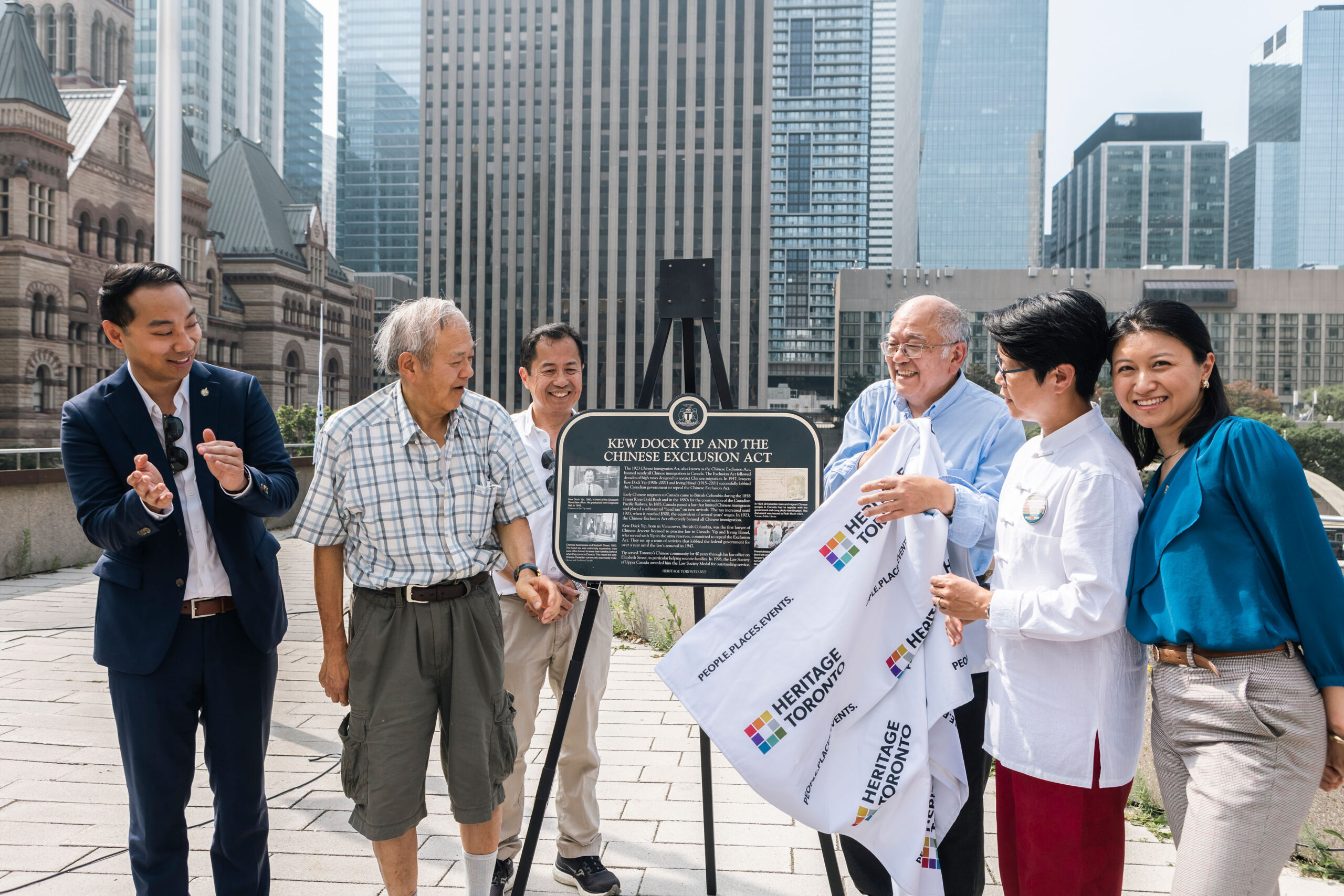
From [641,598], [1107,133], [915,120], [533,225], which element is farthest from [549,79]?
[1107,133]

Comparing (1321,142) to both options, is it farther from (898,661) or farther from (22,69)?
(898,661)

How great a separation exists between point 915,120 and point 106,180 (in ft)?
354

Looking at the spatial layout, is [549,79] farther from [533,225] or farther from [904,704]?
[904,704]

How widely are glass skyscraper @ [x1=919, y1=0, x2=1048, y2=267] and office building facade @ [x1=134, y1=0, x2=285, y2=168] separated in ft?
304

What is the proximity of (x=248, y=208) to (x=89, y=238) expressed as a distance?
83.2ft

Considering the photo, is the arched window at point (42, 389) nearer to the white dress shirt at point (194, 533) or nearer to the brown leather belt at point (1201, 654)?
the white dress shirt at point (194, 533)

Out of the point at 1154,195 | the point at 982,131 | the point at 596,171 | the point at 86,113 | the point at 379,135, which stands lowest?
the point at 86,113

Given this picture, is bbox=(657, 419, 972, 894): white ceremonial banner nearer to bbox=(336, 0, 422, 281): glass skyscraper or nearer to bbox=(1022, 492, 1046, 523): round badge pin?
bbox=(1022, 492, 1046, 523): round badge pin

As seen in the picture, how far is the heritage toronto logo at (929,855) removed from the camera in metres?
2.43

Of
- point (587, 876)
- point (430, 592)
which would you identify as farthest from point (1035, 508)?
point (587, 876)

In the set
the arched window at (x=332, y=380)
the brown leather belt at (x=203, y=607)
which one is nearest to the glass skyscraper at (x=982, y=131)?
the arched window at (x=332, y=380)

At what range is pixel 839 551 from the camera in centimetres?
255

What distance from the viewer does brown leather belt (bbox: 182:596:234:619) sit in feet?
7.91

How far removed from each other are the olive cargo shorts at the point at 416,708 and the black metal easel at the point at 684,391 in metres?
0.30
